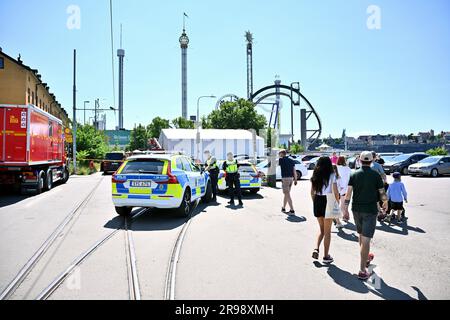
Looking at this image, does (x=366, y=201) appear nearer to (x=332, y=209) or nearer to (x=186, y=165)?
(x=332, y=209)

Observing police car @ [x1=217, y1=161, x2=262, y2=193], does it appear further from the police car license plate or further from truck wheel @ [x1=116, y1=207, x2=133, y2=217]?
the police car license plate

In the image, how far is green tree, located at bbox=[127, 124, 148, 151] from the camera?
82.2m

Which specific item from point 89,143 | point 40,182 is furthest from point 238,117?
point 40,182

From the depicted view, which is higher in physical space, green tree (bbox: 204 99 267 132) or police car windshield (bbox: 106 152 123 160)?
green tree (bbox: 204 99 267 132)

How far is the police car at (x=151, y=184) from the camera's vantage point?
8.06m

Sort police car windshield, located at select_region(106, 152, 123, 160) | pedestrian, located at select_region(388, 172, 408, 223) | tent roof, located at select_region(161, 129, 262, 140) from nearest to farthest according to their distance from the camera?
1. pedestrian, located at select_region(388, 172, 408, 223)
2. police car windshield, located at select_region(106, 152, 123, 160)
3. tent roof, located at select_region(161, 129, 262, 140)

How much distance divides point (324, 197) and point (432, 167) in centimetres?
2123

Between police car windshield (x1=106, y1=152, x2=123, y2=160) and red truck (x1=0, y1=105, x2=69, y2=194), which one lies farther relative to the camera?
police car windshield (x1=106, y1=152, x2=123, y2=160)

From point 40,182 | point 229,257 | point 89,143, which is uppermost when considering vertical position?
point 89,143

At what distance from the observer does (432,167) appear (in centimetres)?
2250

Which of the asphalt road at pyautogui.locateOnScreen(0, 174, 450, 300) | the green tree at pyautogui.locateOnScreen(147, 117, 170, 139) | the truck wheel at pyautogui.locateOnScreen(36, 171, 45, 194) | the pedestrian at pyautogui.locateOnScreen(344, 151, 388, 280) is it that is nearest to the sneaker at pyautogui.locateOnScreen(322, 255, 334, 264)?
the asphalt road at pyautogui.locateOnScreen(0, 174, 450, 300)

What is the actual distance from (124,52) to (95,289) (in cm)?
14054

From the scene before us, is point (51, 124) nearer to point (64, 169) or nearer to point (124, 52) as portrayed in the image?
point (64, 169)
